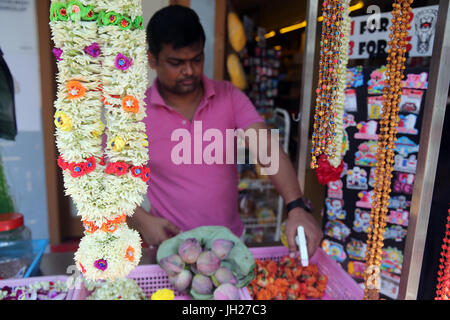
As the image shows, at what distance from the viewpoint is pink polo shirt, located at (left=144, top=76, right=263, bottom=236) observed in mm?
1526

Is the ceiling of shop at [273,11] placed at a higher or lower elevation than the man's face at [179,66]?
higher

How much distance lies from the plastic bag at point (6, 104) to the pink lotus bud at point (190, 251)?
0.79 meters

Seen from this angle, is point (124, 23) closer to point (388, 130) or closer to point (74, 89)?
point (74, 89)

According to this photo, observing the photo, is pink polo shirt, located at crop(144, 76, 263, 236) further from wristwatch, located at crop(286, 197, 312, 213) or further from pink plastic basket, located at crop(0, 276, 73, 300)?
pink plastic basket, located at crop(0, 276, 73, 300)

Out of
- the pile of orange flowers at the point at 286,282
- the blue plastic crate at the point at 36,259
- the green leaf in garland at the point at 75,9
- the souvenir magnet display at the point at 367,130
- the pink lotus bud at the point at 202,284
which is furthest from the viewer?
the souvenir magnet display at the point at 367,130

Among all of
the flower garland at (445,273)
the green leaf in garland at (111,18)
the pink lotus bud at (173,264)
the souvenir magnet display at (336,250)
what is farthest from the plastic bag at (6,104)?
the souvenir magnet display at (336,250)

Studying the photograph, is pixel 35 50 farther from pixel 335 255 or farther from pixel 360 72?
pixel 335 255

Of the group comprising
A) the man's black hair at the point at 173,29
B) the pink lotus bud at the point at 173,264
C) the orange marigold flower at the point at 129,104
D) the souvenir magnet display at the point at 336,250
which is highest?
the man's black hair at the point at 173,29

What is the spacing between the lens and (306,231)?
47.1 inches

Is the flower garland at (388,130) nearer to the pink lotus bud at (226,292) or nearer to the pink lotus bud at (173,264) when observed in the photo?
the pink lotus bud at (226,292)

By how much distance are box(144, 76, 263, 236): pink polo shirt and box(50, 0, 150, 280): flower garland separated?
75 centimetres

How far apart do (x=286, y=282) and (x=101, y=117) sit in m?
0.88

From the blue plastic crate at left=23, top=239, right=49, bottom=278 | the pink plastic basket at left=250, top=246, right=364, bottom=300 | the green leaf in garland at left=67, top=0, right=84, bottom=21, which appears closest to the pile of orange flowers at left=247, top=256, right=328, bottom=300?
the pink plastic basket at left=250, top=246, right=364, bottom=300

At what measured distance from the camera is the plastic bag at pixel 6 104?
3.55 ft
